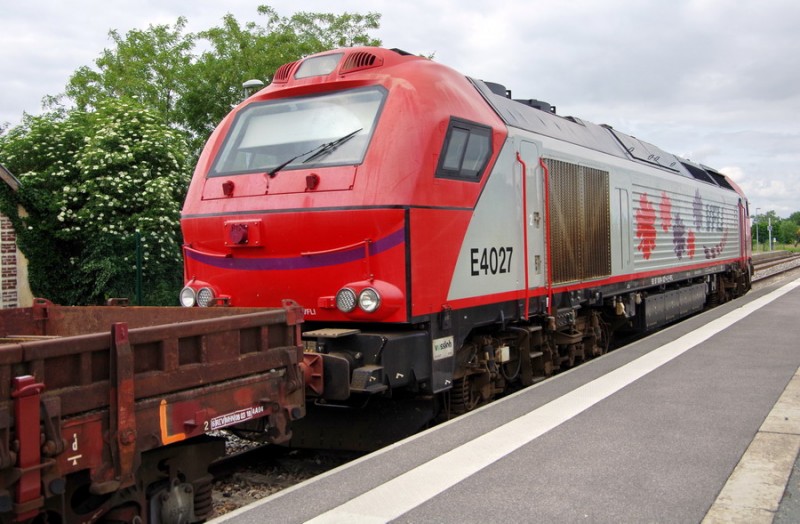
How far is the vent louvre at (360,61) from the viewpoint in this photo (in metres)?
6.78

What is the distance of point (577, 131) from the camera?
1033 cm

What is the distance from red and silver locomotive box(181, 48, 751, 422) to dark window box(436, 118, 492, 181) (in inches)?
0.7

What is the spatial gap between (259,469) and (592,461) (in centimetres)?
313

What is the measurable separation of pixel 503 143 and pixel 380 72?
1.53 meters

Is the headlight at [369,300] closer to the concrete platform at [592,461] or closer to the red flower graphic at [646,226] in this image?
the concrete platform at [592,461]

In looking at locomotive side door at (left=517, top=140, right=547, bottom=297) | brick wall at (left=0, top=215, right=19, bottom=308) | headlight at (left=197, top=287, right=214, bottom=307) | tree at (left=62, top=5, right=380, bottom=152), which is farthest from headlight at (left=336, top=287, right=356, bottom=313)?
tree at (left=62, top=5, right=380, bottom=152)

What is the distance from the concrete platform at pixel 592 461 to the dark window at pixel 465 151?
213 centimetres

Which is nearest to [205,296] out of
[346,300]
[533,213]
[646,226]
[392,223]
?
[346,300]

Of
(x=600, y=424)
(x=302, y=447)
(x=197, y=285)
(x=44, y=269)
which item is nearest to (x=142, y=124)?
(x=44, y=269)

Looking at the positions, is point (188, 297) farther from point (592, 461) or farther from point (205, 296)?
point (592, 461)

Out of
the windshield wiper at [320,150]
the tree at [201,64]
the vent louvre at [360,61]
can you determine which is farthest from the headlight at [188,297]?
the tree at [201,64]

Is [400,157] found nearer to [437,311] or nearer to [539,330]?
[437,311]

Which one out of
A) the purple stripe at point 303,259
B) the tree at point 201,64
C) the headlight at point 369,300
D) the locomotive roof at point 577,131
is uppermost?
the tree at point 201,64

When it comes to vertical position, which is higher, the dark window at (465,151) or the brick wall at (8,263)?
the dark window at (465,151)
